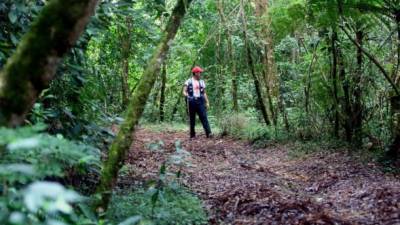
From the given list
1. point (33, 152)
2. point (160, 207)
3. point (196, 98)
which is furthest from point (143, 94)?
point (196, 98)

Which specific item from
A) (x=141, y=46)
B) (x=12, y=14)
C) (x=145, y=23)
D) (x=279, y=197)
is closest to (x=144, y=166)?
(x=145, y=23)

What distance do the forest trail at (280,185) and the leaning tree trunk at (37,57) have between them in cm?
261

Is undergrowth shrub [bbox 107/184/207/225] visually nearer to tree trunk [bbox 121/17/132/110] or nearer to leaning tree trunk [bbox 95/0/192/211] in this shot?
leaning tree trunk [bbox 95/0/192/211]

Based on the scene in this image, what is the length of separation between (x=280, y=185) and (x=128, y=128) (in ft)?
9.54

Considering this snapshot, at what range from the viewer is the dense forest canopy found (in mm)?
2828

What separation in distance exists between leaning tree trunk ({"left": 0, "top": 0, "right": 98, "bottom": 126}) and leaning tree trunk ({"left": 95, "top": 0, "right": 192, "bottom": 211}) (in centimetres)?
146

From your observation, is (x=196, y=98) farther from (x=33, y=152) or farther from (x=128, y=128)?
(x=33, y=152)

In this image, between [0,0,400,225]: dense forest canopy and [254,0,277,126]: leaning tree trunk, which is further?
[254,0,277,126]: leaning tree trunk

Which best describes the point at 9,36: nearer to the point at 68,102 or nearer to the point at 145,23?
the point at 68,102

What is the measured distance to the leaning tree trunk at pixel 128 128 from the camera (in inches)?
167

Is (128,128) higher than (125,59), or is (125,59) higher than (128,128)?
(125,59)

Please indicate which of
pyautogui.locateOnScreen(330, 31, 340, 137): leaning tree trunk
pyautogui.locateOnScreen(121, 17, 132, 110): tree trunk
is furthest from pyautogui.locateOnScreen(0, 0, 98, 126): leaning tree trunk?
pyautogui.locateOnScreen(121, 17, 132, 110): tree trunk

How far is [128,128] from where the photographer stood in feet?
14.3

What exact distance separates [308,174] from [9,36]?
14.9ft
